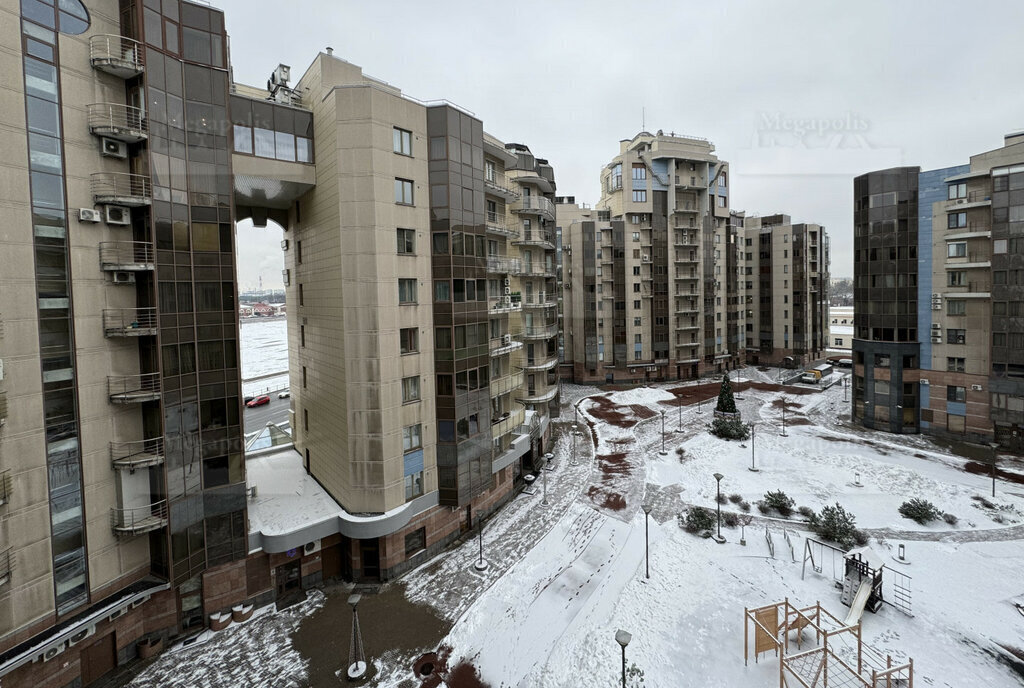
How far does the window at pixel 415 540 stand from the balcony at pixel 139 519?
9902 mm

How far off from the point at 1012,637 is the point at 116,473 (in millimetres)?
35269

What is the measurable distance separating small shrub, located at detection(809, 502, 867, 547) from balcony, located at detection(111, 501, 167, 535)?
32038mm

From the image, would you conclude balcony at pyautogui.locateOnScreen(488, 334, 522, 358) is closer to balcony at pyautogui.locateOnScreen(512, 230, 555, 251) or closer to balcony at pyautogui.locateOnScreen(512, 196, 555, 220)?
balcony at pyautogui.locateOnScreen(512, 230, 555, 251)

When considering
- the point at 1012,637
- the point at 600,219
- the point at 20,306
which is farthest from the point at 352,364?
the point at 600,219

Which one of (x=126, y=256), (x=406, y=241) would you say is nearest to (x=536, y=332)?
(x=406, y=241)

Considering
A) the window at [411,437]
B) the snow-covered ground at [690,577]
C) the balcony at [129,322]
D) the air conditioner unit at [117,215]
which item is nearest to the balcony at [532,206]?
the window at [411,437]

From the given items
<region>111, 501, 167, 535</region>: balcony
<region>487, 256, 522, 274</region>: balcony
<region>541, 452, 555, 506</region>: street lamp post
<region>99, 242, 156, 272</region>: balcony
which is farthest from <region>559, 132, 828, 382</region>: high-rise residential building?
<region>111, 501, 167, 535</region>: balcony

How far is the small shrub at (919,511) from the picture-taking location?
26.1 meters

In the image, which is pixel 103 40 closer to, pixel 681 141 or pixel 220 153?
pixel 220 153

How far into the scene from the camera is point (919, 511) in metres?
26.3

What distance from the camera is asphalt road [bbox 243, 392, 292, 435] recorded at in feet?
158

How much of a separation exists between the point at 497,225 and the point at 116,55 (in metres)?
18.4

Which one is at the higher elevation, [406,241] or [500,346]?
[406,241]

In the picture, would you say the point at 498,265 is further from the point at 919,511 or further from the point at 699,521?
the point at 919,511
